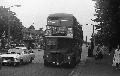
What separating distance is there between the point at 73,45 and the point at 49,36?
2.23 meters

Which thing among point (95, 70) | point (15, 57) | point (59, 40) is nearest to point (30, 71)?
point (15, 57)

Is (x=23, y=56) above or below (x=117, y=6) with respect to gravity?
below

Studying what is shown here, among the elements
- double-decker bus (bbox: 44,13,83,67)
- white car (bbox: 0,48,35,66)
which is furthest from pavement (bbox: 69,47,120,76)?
white car (bbox: 0,48,35,66)

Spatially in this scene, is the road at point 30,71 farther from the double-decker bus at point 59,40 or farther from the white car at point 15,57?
the double-decker bus at point 59,40

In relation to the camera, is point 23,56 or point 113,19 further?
point 23,56

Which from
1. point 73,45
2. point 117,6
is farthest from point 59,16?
point 117,6

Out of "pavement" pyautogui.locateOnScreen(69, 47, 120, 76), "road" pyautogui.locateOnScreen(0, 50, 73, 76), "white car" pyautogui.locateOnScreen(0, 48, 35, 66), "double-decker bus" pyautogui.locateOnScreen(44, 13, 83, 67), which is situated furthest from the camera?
"double-decker bus" pyautogui.locateOnScreen(44, 13, 83, 67)

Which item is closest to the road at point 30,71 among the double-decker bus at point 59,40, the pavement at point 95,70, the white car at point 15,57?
the white car at point 15,57

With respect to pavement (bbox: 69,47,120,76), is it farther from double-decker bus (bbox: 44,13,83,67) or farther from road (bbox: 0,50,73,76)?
double-decker bus (bbox: 44,13,83,67)

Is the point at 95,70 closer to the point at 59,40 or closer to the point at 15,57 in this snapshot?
the point at 59,40

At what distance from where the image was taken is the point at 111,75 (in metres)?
20.5

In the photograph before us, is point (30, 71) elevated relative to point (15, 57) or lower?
lower

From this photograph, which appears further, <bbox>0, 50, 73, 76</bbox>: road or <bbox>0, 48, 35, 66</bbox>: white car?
<bbox>0, 48, 35, 66</bbox>: white car

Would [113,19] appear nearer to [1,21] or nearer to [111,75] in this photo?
[111,75]
